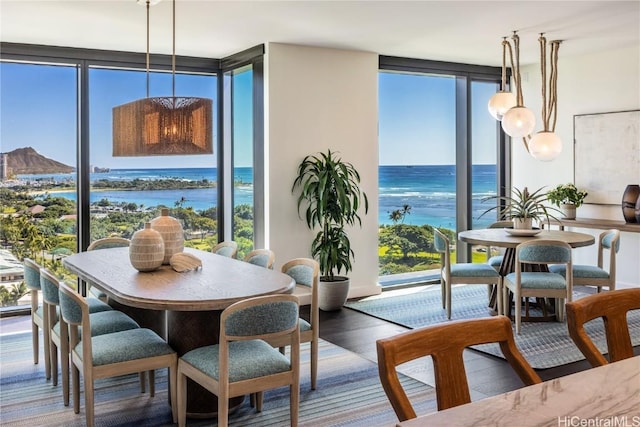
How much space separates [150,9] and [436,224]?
13.0 ft

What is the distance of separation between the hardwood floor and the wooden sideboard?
69.8 inches

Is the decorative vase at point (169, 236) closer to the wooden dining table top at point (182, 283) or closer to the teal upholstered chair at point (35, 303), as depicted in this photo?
the wooden dining table top at point (182, 283)

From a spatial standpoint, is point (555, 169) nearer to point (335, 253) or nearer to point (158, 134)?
point (335, 253)

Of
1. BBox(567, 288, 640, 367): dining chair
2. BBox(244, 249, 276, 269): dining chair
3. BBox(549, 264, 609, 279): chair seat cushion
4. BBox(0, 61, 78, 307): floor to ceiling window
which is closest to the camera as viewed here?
BBox(567, 288, 640, 367): dining chair

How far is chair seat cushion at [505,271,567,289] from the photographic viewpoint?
15.6 feet

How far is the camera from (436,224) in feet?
23.4

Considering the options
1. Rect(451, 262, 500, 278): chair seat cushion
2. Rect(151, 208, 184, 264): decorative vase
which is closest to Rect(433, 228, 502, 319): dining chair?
Rect(451, 262, 500, 278): chair seat cushion

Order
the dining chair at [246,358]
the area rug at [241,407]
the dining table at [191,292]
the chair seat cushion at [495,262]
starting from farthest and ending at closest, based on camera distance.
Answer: the chair seat cushion at [495,262]
the area rug at [241,407]
the dining table at [191,292]
the dining chair at [246,358]

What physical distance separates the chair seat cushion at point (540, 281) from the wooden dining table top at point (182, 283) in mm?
2233

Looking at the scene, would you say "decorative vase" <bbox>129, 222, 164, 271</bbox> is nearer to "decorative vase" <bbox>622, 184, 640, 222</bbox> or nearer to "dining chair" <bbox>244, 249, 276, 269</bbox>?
"dining chair" <bbox>244, 249, 276, 269</bbox>

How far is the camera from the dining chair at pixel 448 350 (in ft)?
4.85

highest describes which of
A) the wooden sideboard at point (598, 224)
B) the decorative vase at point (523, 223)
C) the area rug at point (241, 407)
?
the decorative vase at point (523, 223)

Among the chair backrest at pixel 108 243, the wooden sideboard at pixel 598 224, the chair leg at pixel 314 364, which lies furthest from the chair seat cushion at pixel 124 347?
the wooden sideboard at pixel 598 224

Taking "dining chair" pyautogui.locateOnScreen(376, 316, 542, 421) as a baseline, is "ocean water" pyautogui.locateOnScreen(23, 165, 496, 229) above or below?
above
